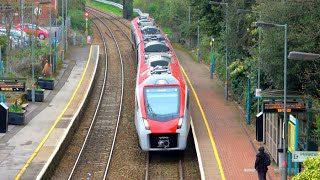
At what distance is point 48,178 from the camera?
1056 inches

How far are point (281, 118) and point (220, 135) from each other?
6549 millimetres

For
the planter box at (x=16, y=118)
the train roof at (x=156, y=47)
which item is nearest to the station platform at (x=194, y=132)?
the planter box at (x=16, y=118)

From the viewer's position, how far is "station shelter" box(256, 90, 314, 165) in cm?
2516

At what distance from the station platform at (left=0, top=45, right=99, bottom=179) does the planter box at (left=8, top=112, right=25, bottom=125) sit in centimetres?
29

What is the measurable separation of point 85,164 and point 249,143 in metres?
7.27

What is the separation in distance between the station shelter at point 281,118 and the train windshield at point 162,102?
400cm

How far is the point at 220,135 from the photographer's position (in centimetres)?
3275

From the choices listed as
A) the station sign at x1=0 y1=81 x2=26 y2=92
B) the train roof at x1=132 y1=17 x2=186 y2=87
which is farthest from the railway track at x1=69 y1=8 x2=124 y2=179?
the station sign at x1=0 y1=81 x2=26 y2=92

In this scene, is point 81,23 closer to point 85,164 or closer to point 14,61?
point 14,61

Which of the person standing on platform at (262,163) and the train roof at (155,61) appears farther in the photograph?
the train roof at (155,61)

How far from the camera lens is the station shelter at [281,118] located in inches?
990

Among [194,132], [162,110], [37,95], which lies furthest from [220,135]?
[37,95]

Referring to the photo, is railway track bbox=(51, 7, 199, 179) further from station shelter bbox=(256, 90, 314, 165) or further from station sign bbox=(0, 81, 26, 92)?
Result: station shelter bbox=(256, 90, 314, 165)

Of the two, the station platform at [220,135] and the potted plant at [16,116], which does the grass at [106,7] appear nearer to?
the station platform at [220,135]
